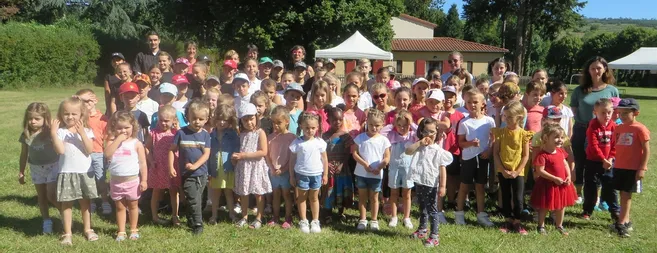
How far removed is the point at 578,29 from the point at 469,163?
3910 cm

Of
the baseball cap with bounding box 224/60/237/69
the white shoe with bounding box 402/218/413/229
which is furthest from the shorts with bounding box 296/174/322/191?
the baseball cap with bounding box 224/60/237/69

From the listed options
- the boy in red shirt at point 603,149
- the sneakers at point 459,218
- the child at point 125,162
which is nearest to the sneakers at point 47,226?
the child at point 125,162

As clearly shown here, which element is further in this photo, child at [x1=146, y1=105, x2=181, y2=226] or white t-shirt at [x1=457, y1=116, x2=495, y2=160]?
white t-shirt at [x1=457, y1=116, x2=495, y2=160]

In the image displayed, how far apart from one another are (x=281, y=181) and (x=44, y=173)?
2221mm

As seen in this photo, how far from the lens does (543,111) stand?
573 centimetres

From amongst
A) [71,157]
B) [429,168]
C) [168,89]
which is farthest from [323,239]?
[71,157]

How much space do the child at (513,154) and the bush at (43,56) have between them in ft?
70.6

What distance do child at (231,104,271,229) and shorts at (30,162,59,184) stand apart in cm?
164

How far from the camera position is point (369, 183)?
5234 millimetres

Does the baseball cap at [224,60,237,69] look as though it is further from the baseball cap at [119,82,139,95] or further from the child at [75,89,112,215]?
the child at [75,89,112,215]

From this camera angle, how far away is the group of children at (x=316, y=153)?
4.72 m

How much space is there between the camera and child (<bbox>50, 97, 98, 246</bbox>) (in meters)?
4.56

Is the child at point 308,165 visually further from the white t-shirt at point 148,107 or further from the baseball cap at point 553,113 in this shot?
the baseball cap at point 553,113

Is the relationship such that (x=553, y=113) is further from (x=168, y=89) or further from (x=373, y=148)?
(x=168, y=89)
